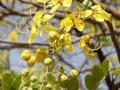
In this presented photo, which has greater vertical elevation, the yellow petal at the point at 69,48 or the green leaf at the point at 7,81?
the yellow petal at the point at 69,48

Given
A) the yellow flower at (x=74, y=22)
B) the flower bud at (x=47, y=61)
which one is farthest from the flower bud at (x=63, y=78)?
the yellow flower at (x=74, y=22)

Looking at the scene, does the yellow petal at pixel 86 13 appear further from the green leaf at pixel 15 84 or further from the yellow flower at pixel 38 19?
the green leaf at pixel 15 84

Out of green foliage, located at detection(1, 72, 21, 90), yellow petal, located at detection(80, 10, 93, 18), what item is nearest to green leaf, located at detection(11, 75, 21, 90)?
green foliage, located at detection(1, 72, 21, 90)

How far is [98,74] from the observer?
0.94m

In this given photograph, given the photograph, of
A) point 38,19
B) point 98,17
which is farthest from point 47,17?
point 98,17

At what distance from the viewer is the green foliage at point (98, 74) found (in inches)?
36.8

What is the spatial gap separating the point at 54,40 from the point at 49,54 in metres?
0.03

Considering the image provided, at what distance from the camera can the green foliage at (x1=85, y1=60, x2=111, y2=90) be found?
3.07ft

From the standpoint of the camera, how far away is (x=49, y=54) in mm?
897

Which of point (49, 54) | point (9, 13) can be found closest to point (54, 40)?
point (49, 54)

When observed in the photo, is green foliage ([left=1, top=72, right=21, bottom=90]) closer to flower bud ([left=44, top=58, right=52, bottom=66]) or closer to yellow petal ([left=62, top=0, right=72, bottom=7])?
flower bud ([left=44, top=58, right=52, bottom=66])

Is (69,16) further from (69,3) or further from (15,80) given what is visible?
(15,80)

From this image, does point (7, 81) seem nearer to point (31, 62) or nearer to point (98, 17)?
point (31, 62)

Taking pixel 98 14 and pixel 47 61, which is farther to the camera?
pixel 98 14
